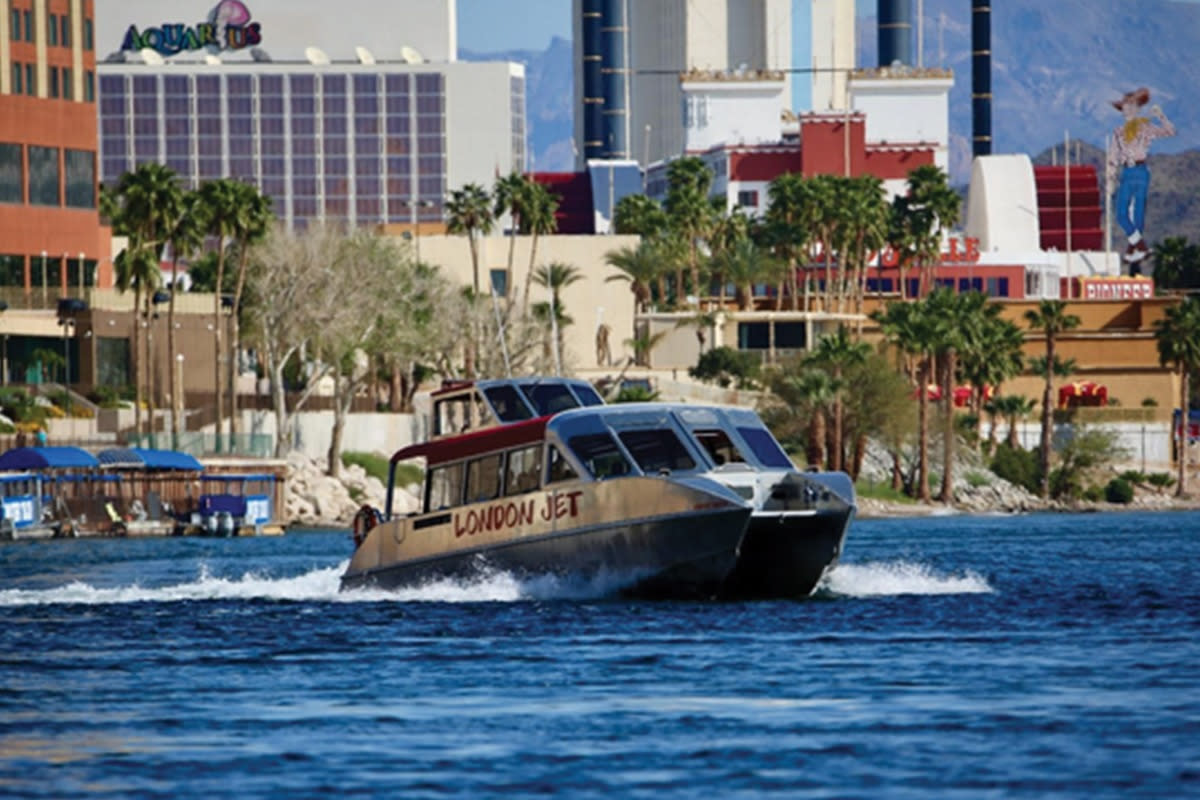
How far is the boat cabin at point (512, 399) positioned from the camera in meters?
46.7

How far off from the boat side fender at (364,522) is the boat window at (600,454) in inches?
280

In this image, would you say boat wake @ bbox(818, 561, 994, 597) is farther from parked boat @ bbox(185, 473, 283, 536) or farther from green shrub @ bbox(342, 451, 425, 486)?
green shrub @ bbox(342, 451, 425, 486)

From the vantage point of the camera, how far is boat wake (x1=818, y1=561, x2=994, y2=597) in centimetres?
4700

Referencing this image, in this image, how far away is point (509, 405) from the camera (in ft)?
153

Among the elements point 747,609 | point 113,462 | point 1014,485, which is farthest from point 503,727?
point 1014,485

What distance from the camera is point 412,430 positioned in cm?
12631

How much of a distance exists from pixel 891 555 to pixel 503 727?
1787 inches

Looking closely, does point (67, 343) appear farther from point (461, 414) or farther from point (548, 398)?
point (548, 398)

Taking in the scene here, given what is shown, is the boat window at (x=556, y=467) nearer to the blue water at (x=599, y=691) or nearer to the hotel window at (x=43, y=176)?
the blue water at (x=599, y=691)

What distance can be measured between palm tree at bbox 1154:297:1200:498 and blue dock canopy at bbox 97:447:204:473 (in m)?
69.4

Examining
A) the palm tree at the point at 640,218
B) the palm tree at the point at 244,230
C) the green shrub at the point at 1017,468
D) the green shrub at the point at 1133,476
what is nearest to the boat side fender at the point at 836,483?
the palm tree at the point at 244,230

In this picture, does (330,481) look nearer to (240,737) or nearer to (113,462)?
(113,462)

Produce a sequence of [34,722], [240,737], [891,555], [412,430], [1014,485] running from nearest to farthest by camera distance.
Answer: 1. [240,737]
2. [34,722]
3. [891,555]
4. [412,430]
5. [1014,485]

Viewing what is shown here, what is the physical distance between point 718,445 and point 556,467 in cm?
275
